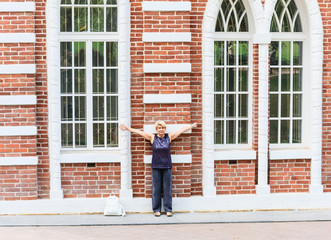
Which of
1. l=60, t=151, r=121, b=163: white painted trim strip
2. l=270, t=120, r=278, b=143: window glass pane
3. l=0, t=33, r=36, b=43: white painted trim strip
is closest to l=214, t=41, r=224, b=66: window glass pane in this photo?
l=270, t=120, r=278, b=143: window glass pane

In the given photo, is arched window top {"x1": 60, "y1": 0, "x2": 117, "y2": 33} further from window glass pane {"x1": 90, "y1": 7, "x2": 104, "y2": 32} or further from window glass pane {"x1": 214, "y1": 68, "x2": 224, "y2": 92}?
window glass pane {"x1": 214, "y1": 68, "x2": 224, "y2": 92}

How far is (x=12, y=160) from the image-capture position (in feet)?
30.5

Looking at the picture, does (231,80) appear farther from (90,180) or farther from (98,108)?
(90,180)

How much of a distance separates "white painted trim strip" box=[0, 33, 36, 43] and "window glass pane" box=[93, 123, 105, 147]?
6.07 feet

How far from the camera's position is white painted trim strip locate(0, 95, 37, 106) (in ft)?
30.2

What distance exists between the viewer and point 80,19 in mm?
9547

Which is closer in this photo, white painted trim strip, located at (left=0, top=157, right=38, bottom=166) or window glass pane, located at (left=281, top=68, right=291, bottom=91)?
white painted trim strip, located at (left=0, top=157, right=38, bottom=166)

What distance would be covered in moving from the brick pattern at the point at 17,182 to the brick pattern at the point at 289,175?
4260 mm

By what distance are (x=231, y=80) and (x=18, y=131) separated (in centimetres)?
389

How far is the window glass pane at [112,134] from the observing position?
9.68m

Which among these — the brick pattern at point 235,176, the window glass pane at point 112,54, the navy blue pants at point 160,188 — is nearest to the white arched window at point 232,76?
the brick pattern at point 235,176

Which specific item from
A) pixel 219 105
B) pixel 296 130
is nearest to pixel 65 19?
pixel 219 105

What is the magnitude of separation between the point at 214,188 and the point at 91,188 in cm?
219

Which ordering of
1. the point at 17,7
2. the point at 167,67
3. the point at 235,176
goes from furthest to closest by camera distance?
the point at 235,176 < the point at 167,67 < the point at 17,7
